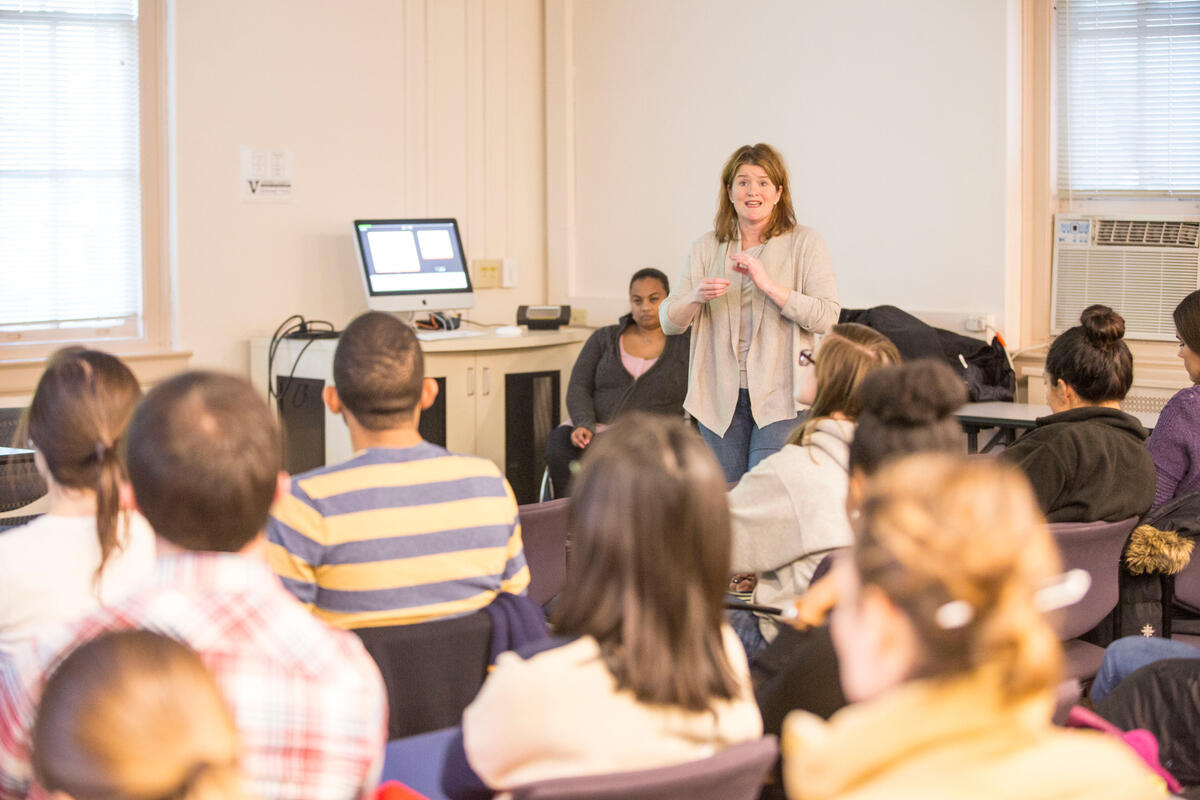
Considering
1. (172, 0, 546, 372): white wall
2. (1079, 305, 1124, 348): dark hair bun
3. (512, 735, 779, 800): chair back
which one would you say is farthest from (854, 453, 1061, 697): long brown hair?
(172, 0, 546, 372): white wall

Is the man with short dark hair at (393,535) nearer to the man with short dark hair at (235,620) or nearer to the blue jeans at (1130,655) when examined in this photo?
the man with short dark hair at (235,620)

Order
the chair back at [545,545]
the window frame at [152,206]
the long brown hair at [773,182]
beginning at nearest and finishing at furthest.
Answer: the chair back at [545,545], the long brown hair at [773,182], the window frame at [152,206]

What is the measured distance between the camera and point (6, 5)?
4680 mm

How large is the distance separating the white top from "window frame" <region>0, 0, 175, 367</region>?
346cm

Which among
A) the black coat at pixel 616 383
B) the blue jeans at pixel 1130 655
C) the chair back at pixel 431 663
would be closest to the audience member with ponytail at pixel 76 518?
the chair back at pixel 431 663

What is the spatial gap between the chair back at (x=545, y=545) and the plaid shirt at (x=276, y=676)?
114 cm

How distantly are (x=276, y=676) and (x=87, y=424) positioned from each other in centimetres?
79

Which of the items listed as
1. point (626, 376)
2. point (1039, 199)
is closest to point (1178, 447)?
point (1039, 199)

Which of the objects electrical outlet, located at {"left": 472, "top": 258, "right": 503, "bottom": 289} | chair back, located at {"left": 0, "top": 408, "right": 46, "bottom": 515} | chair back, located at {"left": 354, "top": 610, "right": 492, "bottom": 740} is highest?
electrical outlet, located at {"left": 472, "top": 258, "right": 503, "bottom": 289}

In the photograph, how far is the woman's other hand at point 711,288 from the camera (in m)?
3.45

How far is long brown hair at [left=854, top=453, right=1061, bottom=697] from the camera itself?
896 millimetres

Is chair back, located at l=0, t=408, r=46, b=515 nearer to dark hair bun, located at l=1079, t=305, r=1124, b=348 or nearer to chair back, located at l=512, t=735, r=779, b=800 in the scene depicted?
chair back, located at l=512, t=735, r=779, b=800

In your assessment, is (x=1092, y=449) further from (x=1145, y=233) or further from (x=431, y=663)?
(x=1145, y=233)

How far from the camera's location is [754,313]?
359 cm
